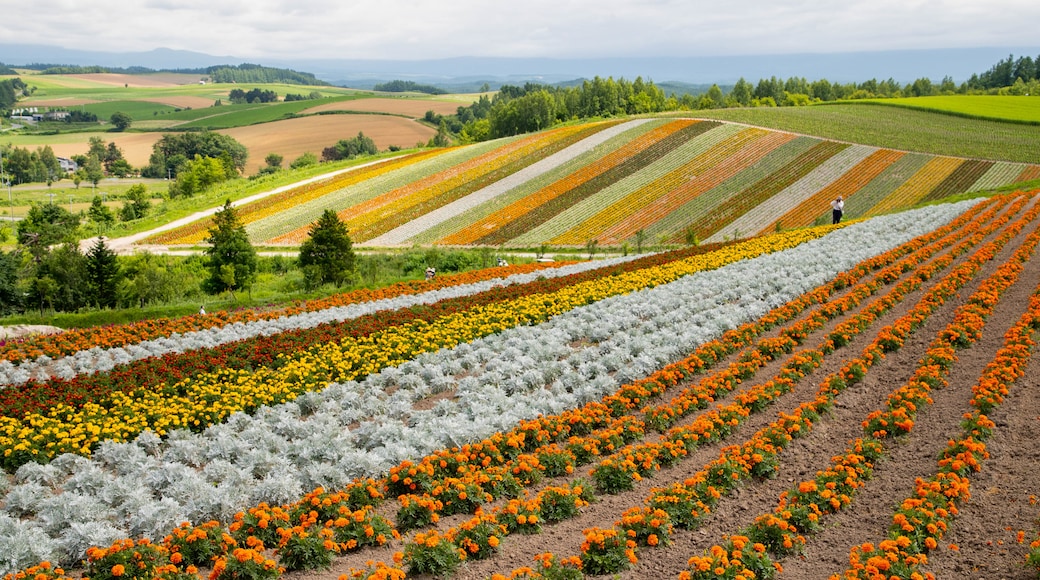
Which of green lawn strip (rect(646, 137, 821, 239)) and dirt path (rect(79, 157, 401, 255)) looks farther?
dirt path (rect(79, 157, 401, 255))

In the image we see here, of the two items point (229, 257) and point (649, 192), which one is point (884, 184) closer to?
point (649, 192)

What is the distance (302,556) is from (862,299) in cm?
1743

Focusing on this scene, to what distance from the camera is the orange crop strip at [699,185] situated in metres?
49.5

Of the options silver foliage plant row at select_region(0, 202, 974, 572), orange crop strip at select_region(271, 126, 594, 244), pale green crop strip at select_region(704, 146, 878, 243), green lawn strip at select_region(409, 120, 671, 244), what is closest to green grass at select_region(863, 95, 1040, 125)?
pale green crop strip at select_region(704, 146, 878, 243)

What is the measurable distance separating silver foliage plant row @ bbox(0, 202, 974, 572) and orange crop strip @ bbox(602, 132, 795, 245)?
2837 centimetres

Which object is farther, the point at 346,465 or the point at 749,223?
the point at 749,223

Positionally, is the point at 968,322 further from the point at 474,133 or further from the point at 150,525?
the point at 474,133

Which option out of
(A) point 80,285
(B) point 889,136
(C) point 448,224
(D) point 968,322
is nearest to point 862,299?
(D) point 968,322

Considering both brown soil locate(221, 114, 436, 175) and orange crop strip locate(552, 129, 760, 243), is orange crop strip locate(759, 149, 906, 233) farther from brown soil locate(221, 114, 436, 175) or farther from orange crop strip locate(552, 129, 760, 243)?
brown soil locate(221, 114, 436, 175)

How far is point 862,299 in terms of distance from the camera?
1959 centimetres

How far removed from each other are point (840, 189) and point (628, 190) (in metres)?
16.6

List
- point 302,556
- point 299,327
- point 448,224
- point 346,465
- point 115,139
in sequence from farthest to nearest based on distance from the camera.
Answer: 1. point 115,139
2. point 448,224
3. point 299,327
4. point 346,465
5. point 302,556

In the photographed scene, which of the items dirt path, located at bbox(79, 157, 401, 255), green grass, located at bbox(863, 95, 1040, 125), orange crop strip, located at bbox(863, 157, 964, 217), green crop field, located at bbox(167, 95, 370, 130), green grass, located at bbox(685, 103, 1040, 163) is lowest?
dirt path, located at bbox(79, 157, 401, 255)

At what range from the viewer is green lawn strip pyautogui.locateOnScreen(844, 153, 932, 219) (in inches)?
1877
